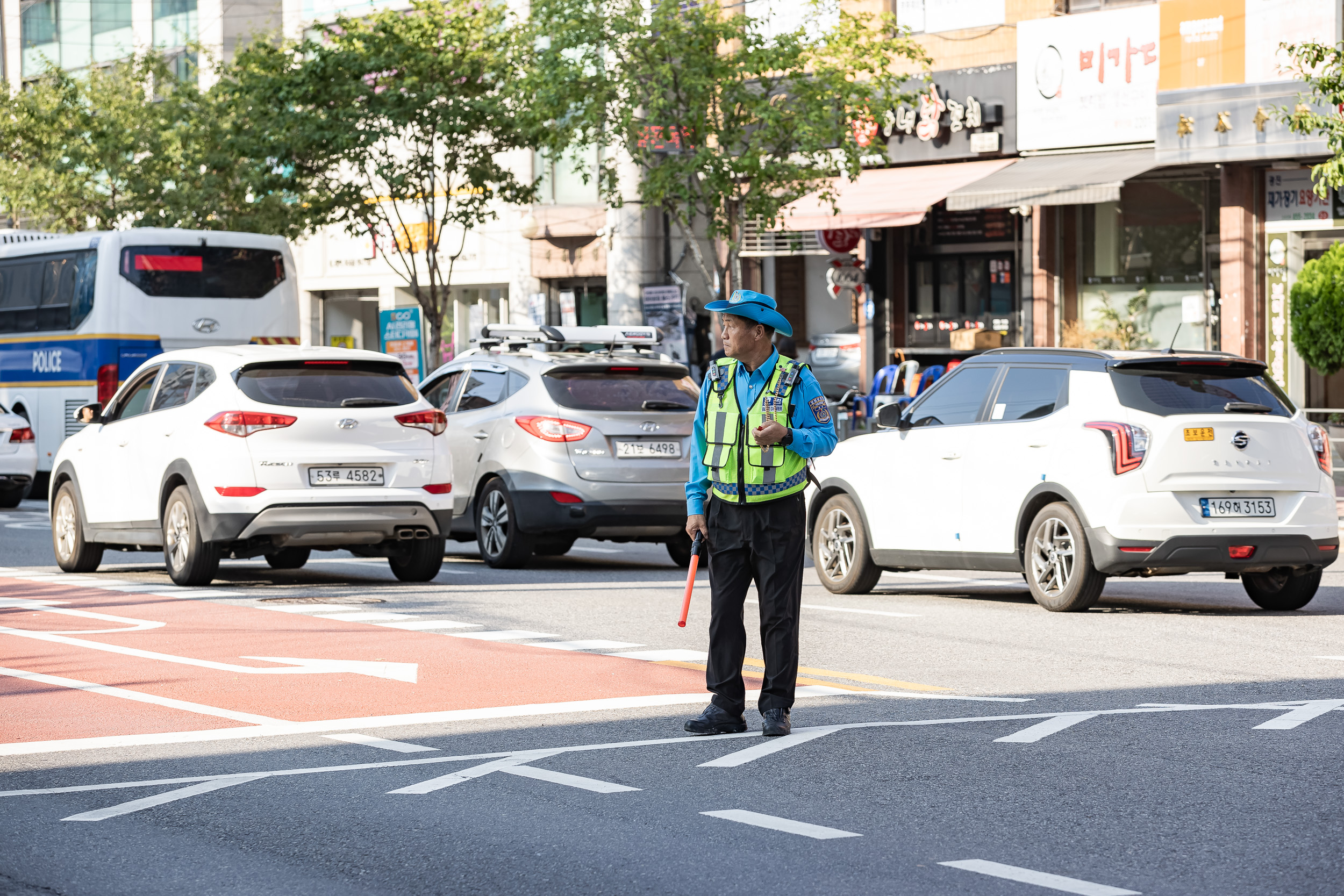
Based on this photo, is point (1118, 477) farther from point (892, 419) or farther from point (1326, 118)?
point (1326, 118)

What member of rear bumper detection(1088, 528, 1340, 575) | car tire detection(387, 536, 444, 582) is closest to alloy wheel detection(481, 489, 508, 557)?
car tire detection(387, 536, 444, 582)

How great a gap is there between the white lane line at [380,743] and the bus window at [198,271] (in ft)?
65.3

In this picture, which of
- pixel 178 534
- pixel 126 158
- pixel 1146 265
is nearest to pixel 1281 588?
pixel 178 534

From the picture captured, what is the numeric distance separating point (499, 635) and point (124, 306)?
16.8 metres

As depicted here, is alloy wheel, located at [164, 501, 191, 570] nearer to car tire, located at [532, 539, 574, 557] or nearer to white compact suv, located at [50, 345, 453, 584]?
white compact suv, located at [50, 345, 453, 584]

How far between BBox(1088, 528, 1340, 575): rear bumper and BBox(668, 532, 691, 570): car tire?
4.78 metres

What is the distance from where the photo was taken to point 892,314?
3212cm

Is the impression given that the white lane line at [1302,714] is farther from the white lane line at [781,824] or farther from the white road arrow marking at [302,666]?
the white road arrow marking at [302,666]

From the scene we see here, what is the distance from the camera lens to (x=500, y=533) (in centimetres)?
1600

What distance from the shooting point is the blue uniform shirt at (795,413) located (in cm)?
776

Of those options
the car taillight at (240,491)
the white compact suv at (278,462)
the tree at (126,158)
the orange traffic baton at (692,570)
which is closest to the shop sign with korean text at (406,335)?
the tree at (126,158)

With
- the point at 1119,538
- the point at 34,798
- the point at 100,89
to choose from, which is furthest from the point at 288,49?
the point at 34,798

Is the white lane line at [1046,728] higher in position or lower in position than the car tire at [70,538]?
lower

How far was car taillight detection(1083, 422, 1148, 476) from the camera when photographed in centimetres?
1180
